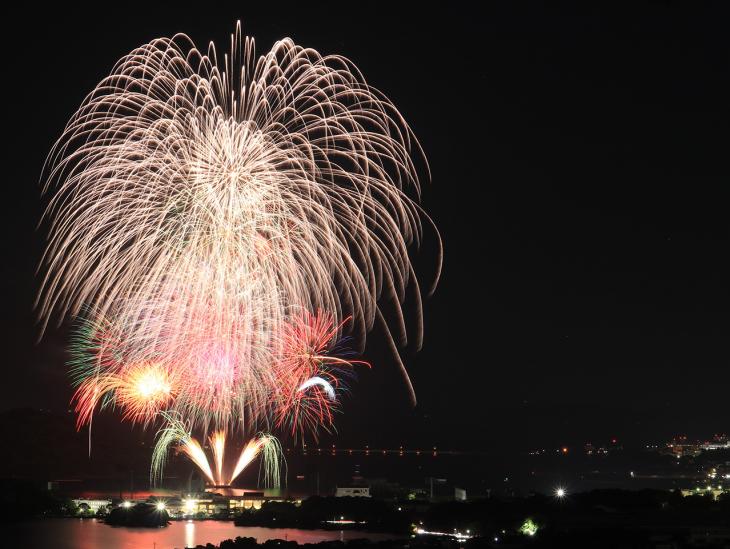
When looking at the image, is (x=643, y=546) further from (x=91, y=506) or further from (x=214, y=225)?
(x=91, y=506)

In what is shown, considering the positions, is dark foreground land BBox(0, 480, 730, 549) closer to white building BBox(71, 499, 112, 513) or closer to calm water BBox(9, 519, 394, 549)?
white building BBox(71, 499, 112, 513)

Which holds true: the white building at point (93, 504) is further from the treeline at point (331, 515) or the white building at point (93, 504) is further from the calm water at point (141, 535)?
the treeline at point (331, 515)

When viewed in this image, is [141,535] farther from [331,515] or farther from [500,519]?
[500,519]

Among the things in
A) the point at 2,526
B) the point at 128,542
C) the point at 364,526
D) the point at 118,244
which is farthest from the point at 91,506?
the point at 118,244

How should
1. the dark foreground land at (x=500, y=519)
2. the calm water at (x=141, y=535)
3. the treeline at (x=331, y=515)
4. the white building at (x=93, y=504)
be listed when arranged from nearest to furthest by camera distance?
the dark foreground land at (x=500, y=519), the calm water at (x=141, y=535), the treeline at (x=331, y=515), the white building at (x=93, y=504)

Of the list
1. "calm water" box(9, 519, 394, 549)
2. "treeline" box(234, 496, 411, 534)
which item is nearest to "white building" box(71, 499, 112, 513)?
"calm water" box(9, 519, 394, 549)

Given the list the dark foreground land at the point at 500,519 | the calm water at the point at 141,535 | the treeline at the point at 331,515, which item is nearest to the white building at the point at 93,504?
the dark foreground land at the point at 500,519

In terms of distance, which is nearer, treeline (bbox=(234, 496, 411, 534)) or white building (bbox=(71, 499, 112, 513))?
treeline (bbox=(234, 496, 411, 534))

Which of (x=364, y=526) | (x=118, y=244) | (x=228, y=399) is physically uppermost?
(x=118, y=244)
